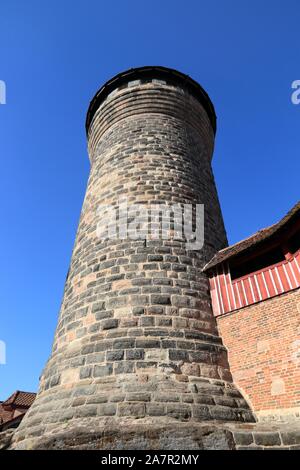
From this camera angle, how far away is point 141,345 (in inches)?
188

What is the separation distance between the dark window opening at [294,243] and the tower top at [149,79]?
620 centimetres

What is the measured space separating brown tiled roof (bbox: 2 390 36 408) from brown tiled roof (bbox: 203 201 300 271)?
17.8 m

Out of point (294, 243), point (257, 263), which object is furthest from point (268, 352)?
point (294, 243)

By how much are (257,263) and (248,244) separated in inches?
16.0

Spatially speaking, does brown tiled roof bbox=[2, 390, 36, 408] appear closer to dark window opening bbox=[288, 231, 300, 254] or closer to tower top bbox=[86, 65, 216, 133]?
tower top bbox=[86, 65, 216, 133]

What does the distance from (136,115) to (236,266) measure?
5.12 metres

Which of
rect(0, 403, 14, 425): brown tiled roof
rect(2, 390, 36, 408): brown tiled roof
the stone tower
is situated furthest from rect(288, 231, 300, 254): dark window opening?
rect(0, 403, 14, 425): brown tiled roof

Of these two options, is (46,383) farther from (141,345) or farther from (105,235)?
(105,235)

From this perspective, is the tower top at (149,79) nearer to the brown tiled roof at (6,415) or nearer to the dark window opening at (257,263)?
the dark window opening at (257,263)

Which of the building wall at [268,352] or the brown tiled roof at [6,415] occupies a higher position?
the brown tiled roof at [6,415]

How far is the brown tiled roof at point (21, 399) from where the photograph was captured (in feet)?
62.9

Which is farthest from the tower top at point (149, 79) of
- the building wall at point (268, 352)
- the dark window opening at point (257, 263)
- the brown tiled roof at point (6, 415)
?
the brown tiled roof at point (6, 415)

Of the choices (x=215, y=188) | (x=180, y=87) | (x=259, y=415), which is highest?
(x=180, y=87)
